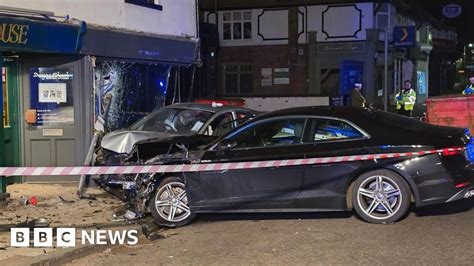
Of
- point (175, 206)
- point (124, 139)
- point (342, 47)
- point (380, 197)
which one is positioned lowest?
point (175, 206)

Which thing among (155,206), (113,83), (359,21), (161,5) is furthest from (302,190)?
(359,21)

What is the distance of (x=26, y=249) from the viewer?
271 inches

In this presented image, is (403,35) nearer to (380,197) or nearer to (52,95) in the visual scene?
(52,95)

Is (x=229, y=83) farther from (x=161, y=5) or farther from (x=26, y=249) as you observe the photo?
(x=26, y=249)

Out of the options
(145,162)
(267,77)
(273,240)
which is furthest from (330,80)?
(273,240)

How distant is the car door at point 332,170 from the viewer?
7.66 metres

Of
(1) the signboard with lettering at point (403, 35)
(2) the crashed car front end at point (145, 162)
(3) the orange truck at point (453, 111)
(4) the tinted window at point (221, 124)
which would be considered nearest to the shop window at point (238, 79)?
(1) the signboard with lettering at point (403, 35)

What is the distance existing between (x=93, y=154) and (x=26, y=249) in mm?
3702

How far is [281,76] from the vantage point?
1171 inches

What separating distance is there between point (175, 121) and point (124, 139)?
1114mm

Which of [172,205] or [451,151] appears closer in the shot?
[451,151]

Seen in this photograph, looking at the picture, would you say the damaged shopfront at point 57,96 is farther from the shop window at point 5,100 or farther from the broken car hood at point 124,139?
the broken car hood at point 124,139

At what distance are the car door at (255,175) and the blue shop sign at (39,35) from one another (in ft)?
13.5

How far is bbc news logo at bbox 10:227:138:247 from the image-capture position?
23.0ft
